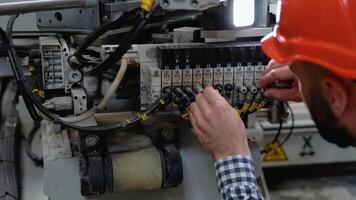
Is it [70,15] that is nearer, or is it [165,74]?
[165,74]

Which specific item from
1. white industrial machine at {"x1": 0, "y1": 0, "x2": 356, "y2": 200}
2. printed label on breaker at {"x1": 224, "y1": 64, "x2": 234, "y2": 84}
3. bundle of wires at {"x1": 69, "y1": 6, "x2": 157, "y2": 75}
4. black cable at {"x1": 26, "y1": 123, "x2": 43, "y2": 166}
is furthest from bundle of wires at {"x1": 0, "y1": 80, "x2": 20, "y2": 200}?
printed label on breaker at {"x1": 224, "y1": 64, "x2": 234, "y2": 84}

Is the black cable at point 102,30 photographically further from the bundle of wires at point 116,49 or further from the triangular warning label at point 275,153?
the triangular warning label at point 275,153

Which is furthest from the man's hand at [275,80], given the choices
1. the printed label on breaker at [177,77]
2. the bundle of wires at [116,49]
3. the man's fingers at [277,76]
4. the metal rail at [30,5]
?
the metal rail at [30,5]

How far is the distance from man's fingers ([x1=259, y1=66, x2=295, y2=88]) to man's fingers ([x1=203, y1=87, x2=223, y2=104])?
140mm

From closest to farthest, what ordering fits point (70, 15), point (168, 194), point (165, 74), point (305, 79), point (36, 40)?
point (305, 79) < point (165, 74) < point (168, 194) < point (70, 15) < point (36, 40)

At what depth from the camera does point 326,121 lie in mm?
871

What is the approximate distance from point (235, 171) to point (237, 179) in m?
0.02

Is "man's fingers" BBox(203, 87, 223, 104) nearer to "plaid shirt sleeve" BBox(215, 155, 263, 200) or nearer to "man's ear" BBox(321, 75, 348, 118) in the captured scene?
"plaid shirt sleeve" BBox(215, 155, 263, 200)

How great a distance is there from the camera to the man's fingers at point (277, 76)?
3.53 ft

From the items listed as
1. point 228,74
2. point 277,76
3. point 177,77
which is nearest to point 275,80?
point 277,76

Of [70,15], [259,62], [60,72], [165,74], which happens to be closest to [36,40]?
[70,15]

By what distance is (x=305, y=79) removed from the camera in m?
0.85

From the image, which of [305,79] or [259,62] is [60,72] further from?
[305,79]

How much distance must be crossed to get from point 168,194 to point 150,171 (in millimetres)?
148
